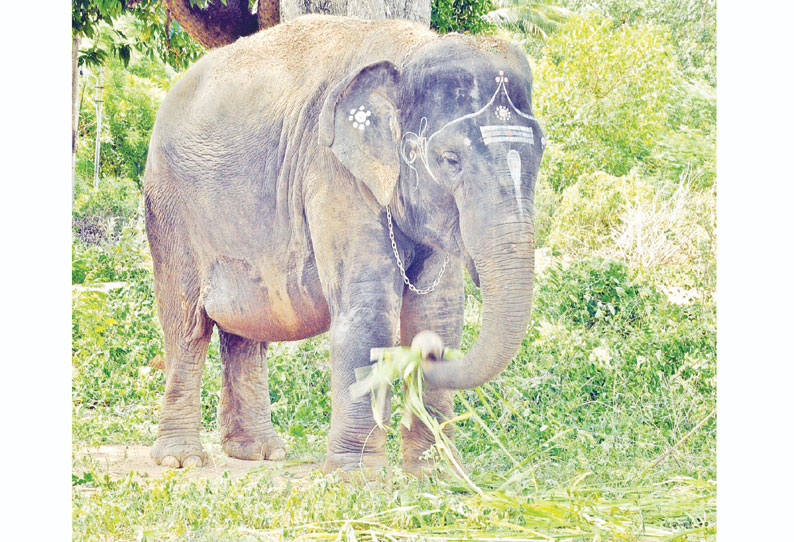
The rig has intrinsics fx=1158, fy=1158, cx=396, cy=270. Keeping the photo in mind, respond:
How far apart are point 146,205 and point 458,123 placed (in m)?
1.76

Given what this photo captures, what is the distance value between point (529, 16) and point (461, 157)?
583 centimetres

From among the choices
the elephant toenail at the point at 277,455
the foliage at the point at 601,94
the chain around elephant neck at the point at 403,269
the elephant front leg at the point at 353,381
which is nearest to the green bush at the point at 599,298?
the elephant toenail at the point at 277,455

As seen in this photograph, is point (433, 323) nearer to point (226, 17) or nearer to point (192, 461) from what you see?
point (192, 461)

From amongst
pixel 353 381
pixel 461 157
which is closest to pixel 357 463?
pixel 353 381

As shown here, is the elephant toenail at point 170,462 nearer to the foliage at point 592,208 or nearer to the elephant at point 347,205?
the elephant at point 347,205

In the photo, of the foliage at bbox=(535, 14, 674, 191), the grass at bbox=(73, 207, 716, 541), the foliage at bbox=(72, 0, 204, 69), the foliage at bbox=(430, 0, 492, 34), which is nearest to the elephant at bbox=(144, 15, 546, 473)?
the grass at bbox=(73, 207, 716, 541)

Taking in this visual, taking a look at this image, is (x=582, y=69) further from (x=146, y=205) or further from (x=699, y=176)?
(x=146, y=205)

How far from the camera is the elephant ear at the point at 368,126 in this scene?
4.11 meters

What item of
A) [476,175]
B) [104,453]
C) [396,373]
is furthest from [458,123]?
[104,453]

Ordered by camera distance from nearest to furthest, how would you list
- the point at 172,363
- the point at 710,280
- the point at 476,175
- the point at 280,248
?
the point at 476,175 → the point at 280,248 → the point at 172,363 → the point at 710,280

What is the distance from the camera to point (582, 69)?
372 inches

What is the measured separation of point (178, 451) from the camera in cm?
504

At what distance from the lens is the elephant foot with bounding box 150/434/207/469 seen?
501 centimetres

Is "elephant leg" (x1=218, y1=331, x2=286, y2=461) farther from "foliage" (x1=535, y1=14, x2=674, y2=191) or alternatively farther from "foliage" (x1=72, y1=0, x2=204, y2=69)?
"foliage" (x1=535, y1=14, x2=674, y2=191)
